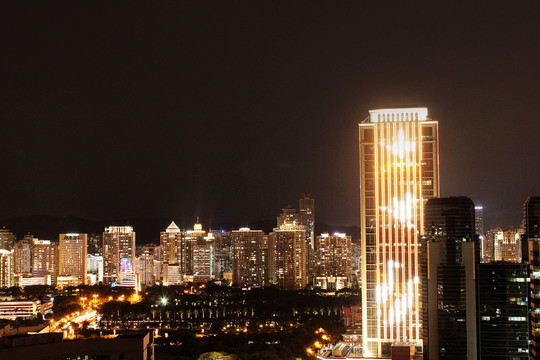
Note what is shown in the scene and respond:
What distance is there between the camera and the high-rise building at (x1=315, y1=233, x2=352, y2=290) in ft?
116

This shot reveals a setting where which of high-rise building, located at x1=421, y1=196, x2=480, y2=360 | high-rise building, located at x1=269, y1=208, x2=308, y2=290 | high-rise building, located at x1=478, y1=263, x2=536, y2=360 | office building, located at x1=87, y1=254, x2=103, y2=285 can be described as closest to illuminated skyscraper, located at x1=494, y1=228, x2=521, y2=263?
high-rise building, located at x1=421, y1=196, x2=480, y2=360

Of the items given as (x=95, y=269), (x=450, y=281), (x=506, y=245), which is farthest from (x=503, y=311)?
(x=95, y=269)

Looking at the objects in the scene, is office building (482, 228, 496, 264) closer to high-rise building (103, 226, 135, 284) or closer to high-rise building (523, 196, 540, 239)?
high-rise building (523, 196, 540, 239)

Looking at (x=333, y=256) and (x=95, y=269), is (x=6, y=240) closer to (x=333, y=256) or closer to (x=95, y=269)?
(x=95, y=269)

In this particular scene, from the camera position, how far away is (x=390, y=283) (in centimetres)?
1336

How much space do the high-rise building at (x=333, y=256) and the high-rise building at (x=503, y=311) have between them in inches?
946

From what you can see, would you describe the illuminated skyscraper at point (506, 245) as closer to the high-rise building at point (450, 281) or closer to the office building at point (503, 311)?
the high-rise building at point (450, 281)

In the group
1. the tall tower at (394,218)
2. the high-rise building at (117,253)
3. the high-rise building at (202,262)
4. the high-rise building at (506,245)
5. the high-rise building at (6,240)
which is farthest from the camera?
the high-rise building at (6,240)

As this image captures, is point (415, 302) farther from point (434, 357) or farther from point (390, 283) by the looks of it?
point (434, 357)

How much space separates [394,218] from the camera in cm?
1347

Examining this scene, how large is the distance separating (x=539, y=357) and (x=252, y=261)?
81.9 ft

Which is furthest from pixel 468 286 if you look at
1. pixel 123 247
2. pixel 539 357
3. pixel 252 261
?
pixel 123 247

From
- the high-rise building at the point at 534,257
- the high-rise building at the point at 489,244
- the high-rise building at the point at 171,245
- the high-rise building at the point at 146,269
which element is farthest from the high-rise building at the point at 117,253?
the high-rise building at the point at 534,257

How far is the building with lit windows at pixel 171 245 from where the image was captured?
37.6 metres
